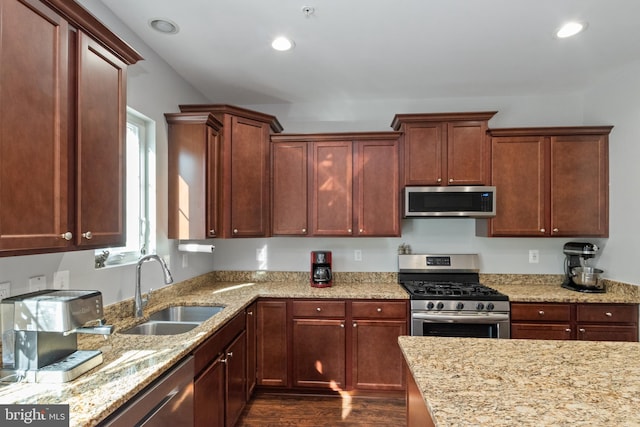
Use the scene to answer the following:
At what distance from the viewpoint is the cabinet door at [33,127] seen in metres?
1.02

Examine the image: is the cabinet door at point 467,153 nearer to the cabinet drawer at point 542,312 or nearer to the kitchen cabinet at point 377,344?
the cabinet drawer at point 542,312

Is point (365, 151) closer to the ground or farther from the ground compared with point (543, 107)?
closer to the ground

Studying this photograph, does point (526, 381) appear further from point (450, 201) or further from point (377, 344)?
point (450, 201)

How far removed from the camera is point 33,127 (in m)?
1.10

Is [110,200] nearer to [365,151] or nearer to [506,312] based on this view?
[365,151]

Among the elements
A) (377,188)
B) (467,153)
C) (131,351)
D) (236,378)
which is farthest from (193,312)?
(467,153)

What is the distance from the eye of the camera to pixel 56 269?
1.58m

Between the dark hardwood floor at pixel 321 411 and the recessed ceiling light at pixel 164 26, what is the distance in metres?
2.83

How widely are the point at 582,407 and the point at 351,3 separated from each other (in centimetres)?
209

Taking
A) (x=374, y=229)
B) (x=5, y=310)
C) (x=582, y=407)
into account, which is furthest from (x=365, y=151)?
(x=5, y=310)

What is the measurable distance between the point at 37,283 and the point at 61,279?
0.13m

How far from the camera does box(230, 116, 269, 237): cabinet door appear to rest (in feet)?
9.29
